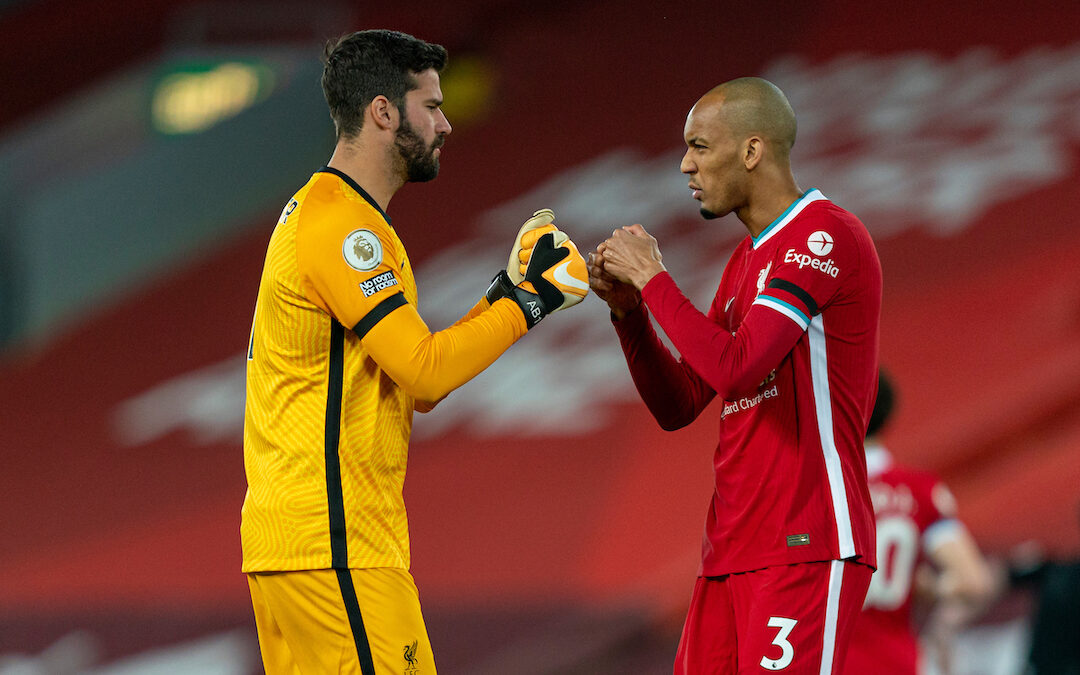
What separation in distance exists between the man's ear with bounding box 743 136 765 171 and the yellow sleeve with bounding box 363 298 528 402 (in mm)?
833

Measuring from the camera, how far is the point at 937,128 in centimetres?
984

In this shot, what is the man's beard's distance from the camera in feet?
10.4

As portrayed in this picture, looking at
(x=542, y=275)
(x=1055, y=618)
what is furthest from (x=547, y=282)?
(x=1055, y=618)

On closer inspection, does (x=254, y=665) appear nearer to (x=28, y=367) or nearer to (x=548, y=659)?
(x=548, y=659)

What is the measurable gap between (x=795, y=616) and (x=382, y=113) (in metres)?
1.58

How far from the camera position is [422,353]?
285 centimetres

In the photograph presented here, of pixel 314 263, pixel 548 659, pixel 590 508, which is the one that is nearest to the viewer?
pixel 314 263

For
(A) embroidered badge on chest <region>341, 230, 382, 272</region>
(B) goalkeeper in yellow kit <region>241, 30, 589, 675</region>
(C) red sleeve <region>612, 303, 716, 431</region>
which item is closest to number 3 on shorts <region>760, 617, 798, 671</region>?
(C) red sleeve <region>612, 303, 716, 431</region>

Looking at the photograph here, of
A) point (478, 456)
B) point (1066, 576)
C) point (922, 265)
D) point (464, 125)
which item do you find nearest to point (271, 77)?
point (464, 125)

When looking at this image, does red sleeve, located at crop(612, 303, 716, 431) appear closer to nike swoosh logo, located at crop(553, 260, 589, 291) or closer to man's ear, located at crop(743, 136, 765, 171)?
nike swoosh logo, located at crop(553, 260, 589, 291)

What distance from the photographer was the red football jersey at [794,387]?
2.94m

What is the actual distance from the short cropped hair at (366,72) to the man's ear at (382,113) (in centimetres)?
1

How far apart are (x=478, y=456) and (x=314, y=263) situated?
19.9ft

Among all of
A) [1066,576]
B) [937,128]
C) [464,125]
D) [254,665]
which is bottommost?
[1066,576]
